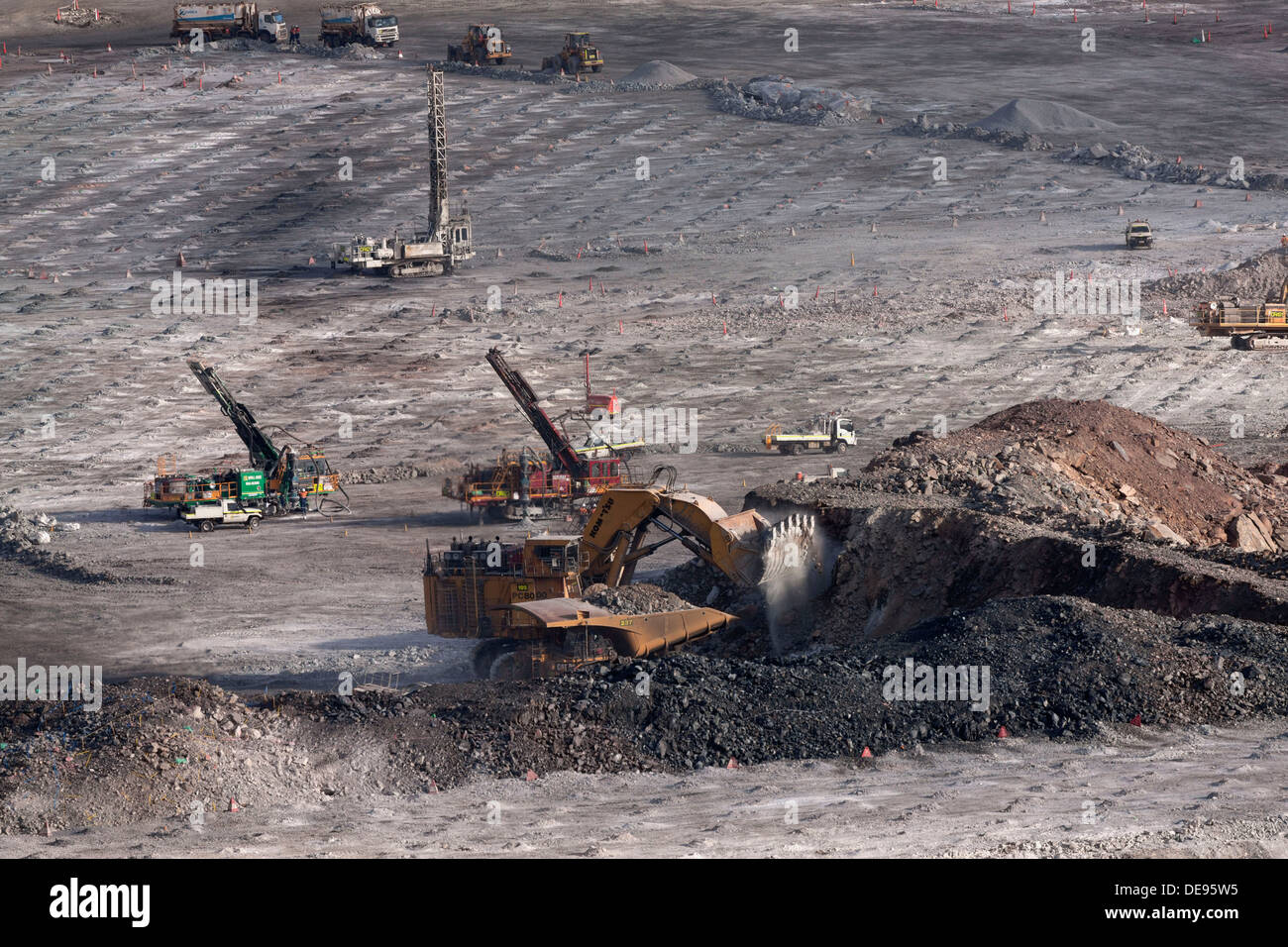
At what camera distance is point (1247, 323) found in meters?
48.6

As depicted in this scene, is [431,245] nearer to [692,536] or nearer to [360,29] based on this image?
[360,29]

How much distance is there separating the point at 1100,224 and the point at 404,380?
85.6 feet

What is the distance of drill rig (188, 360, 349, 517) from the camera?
38625mm

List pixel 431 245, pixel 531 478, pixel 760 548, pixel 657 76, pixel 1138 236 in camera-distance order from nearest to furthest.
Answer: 1. pixel 760 548
2. pixel 531 478
3. pixel 1138 236
4. pixel 431 245
5. pixel 657 76

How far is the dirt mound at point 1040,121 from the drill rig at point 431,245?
Result: 24.1 m

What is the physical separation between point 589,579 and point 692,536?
5.89 feet

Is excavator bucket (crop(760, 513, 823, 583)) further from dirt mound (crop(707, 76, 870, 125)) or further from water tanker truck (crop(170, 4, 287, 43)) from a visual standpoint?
water tanker truck (crop(170, 4, 287, 43))

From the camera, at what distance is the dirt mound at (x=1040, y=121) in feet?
240

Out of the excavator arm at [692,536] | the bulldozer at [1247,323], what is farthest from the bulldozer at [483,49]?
the excavator arm at [692,536]

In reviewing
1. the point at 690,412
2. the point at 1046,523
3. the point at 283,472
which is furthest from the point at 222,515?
the point at 1046,523

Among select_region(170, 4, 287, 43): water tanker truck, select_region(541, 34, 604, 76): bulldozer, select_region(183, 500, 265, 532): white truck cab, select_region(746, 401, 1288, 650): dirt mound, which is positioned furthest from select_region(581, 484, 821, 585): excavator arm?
select_region(170, 4, 287, 43): water tanker truck

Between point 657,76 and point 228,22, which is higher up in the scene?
point 228,22

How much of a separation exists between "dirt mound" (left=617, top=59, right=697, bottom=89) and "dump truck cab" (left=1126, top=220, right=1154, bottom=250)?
2907cm

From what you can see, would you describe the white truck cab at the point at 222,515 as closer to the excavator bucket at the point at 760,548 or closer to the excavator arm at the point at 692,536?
the excavator arm at the point at 692,536
